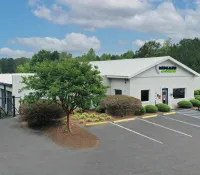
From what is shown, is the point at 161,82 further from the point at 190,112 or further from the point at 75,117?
the point at 75,117

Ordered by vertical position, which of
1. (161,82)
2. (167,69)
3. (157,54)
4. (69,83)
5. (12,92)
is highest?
(157,54)

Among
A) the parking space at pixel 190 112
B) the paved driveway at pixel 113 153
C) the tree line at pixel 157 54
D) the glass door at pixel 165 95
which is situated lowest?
the paved driveway at pixel 113 153

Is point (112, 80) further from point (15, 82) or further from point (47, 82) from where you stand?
point (47, 82)

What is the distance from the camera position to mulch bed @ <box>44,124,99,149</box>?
13.2m

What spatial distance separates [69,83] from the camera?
1370 centimetres

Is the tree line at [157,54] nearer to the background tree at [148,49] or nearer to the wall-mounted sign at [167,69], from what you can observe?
the background tree at [148,49]

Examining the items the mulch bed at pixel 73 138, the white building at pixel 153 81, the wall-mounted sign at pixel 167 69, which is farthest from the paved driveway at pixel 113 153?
the wall-mounted sign at pixel 167 69

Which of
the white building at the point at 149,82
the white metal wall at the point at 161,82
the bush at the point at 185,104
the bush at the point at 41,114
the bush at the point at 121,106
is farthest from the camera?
the bush at the point at 185,104

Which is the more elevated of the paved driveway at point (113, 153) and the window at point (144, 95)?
the window at point (144, 95)

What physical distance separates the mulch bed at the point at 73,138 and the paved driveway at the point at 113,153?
18.0 inches

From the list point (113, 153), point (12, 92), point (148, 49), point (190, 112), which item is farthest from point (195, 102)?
point (148, 49)

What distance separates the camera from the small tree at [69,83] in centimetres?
1368

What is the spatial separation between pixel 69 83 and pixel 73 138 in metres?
3.01

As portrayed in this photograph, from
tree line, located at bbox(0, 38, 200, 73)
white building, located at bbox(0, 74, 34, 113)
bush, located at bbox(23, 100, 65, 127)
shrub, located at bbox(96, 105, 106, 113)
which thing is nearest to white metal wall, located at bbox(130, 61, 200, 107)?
shrub, located at bbox(96, 105, 106, 113)
